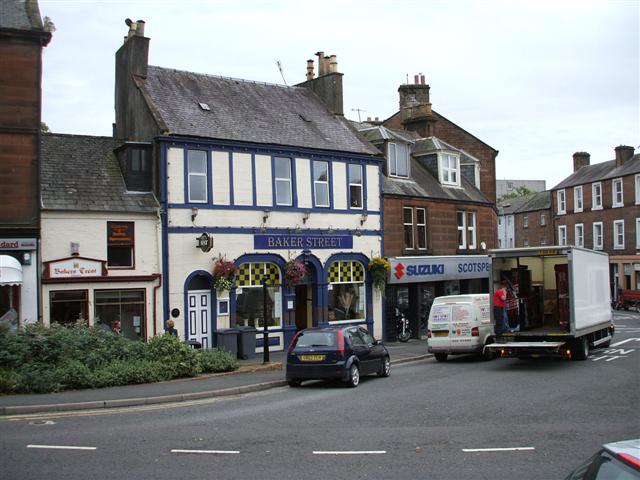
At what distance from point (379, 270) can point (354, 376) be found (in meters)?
12.1

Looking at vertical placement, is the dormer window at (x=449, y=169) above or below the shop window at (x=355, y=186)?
above

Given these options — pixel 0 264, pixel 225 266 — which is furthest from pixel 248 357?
pixel 0 264

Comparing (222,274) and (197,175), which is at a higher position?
(197,175)

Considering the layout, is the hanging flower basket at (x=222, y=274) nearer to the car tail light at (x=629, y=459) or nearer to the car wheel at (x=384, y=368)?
the car wheel at (x=384, y=368)

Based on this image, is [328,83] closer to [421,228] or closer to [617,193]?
[421,228]

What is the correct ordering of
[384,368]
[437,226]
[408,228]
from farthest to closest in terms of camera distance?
1. [437,226]
2. [408,228]
3. [384,368]

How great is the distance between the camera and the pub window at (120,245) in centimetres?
A: 2280

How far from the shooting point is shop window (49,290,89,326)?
21547 millimetres

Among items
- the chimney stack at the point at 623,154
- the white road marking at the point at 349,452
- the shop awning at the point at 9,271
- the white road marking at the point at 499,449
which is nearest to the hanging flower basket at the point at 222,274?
the shop awning at the point at 9,271

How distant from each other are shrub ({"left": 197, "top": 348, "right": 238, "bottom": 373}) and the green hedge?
0.09ft

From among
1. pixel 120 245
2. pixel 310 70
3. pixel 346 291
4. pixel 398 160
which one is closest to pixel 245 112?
pixel 310 70

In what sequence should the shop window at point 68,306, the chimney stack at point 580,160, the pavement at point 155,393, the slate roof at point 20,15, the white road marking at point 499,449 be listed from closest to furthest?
the white road marking at point 499,449 → the pavement at point 155,393 → the slate roof at point 20,15 → the shop window at point 68,306 → the chimney stack at point 580,160

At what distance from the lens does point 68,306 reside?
71.6ft

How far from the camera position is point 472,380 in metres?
18.2
